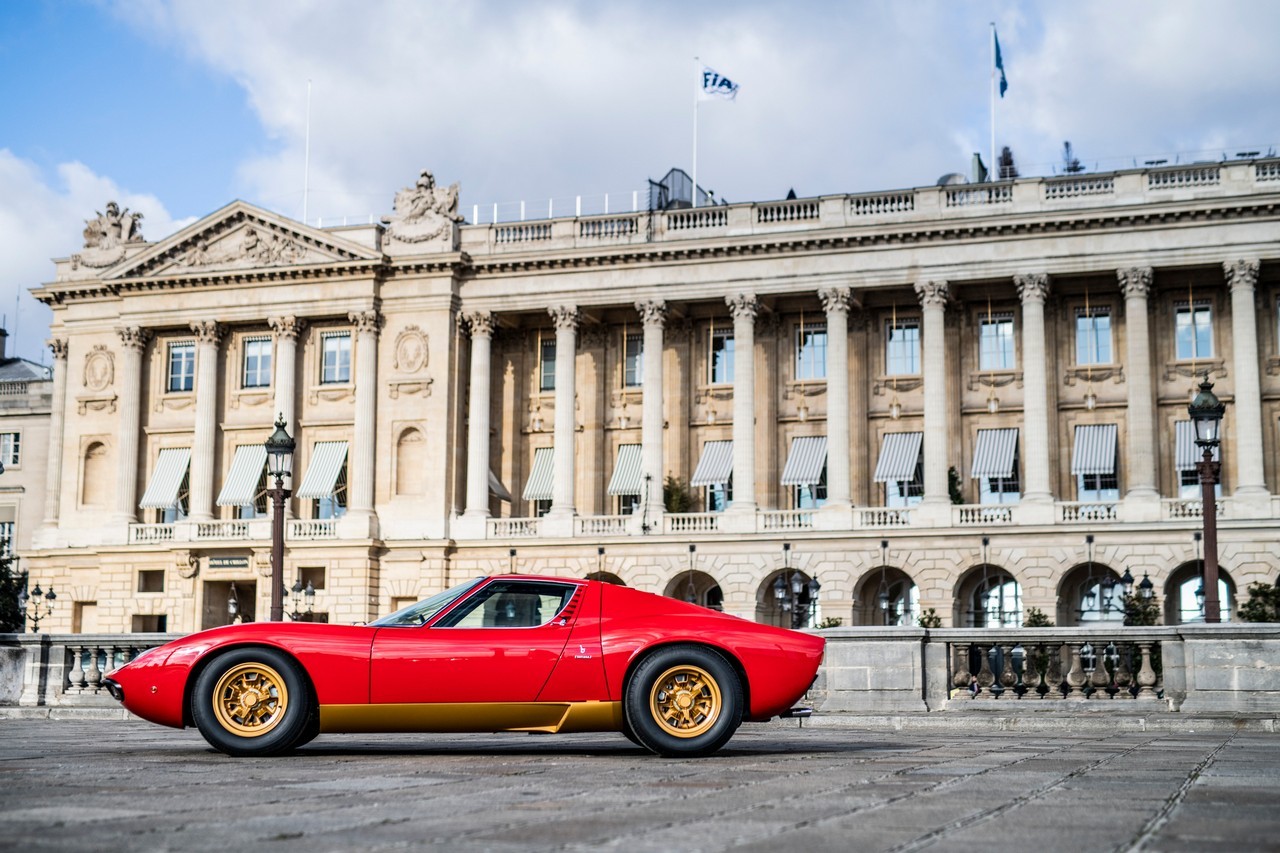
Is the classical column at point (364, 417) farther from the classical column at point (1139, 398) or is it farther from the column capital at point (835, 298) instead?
the classical column at point (1139, 398)

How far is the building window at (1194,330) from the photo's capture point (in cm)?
5416

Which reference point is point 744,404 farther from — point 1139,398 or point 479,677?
point 479,677

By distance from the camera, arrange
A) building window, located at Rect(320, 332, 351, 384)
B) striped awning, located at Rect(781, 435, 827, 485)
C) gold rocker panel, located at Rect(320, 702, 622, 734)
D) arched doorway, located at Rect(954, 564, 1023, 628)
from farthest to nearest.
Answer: building window, located at Rect(320, 332, 351, 384)
striped awning, located at Rect(781, 435, 827, 485)
arched doorway, located at Rect(954, 564, 1023, 628)
gold rocker panel, located at Rect(320, 702, 622, 734)

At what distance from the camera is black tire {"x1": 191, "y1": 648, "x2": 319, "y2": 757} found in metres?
12.9

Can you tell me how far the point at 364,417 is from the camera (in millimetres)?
58531

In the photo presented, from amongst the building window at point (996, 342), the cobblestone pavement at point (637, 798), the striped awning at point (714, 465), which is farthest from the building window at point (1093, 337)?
the cobblestone pavement at point (637, 798)

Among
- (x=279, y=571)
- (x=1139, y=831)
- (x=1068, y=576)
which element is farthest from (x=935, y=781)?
(x=1068, y=576)

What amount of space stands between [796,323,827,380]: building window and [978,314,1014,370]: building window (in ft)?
17.9

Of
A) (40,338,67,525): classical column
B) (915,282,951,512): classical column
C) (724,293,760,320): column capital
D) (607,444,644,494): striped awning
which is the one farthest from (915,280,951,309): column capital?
(40,338,67,525): classical column

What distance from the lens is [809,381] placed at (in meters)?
57.7

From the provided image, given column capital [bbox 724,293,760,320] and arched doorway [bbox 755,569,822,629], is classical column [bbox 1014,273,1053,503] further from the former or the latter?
column capital [bbox 724,293,760,320]

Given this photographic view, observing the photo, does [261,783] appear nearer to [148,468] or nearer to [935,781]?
[935,781]

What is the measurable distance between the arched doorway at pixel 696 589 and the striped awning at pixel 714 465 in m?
3.33

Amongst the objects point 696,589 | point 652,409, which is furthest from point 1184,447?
point 652,409
